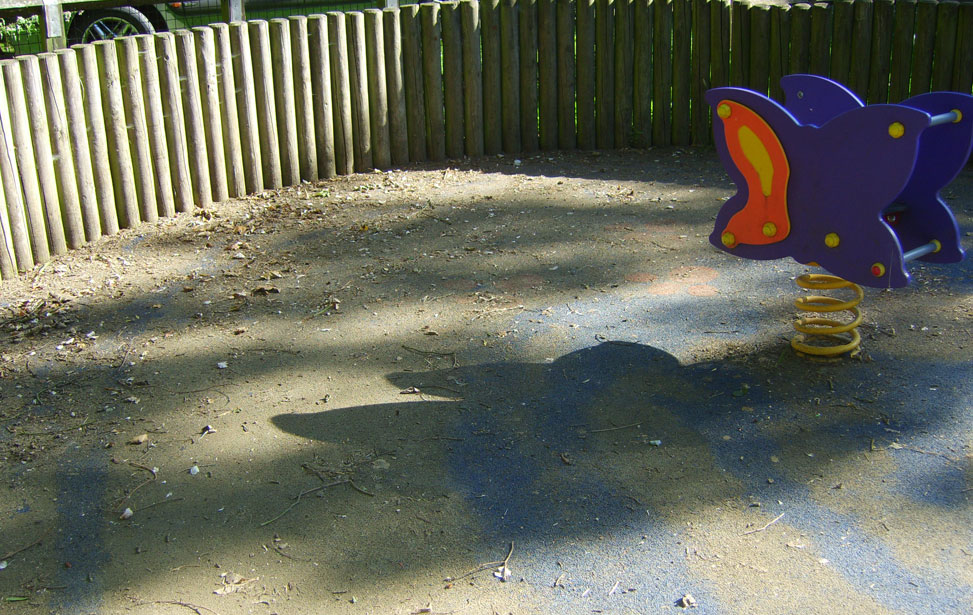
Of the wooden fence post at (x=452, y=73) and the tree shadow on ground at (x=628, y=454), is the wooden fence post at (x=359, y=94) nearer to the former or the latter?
the wooden fence post at (x=452, y=73)

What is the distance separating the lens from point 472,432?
4.05 metres

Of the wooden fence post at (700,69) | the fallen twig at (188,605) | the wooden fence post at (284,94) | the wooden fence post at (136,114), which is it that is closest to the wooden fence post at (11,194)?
the wooden fence post at (136,114)

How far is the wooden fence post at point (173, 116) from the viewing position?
6.54 meters

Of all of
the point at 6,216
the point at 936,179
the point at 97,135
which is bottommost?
the point at 6,216

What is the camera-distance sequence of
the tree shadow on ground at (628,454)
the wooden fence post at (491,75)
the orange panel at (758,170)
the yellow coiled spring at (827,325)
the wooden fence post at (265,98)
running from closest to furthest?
the tree shadow on ground at (628,454) → the orange panel at (758,170) → the yellow coiled spring at (827,325) → the wooden fence post at (265,98) → the wooden fence post at (491,75)

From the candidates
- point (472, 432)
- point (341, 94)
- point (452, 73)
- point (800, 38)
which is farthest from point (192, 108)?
point (800, 38)

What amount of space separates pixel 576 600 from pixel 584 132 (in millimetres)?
5753

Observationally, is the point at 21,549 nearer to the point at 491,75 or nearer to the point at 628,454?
the point at 628,454

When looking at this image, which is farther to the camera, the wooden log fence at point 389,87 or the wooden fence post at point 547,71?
the wooden fence post at point 547,71

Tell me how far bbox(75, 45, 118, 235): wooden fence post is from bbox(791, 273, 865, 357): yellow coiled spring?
4.43 meters

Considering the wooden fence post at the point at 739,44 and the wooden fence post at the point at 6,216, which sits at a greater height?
the wooden fence post at the point at 739,44

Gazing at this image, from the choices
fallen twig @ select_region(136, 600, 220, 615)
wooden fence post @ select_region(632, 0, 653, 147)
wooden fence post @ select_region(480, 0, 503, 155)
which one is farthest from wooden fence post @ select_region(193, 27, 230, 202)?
fallen twig @ select_region(136, 600, 220, 615)

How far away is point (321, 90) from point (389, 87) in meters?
0.63

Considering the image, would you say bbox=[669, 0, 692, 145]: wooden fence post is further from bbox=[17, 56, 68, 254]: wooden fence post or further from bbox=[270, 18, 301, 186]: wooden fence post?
bbox=[17, 56, 68, 254]: wooden fence post
